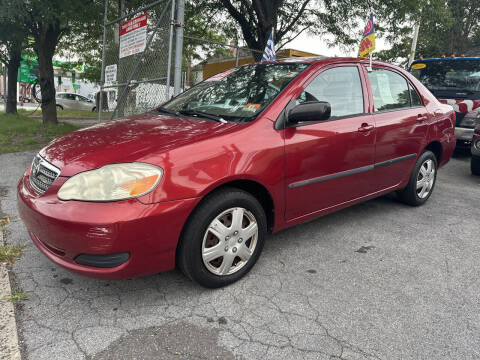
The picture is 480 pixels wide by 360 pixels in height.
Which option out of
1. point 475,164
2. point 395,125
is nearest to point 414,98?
point 395,125

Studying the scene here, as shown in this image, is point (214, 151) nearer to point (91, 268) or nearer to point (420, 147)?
point (91, 268)

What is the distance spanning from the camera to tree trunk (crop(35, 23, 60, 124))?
34.1ft

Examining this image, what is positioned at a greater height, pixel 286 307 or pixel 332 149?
pixel 332 149

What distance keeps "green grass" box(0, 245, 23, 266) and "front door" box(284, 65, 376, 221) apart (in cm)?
211

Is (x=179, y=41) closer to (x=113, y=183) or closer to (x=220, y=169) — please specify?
(x=220, y=169)

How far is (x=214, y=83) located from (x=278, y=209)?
1.50 m

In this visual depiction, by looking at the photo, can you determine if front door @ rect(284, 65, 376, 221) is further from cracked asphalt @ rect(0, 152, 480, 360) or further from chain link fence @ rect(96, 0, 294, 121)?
chain link fence @ rect(96, 0, 294, 121)

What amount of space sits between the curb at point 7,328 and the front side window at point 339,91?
7.82 ft

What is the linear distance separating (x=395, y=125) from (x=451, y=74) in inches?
224

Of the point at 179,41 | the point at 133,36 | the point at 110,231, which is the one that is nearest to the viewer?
the point at 110,231

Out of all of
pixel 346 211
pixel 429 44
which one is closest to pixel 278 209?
pixel 346 211

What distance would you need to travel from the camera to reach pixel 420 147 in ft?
13.3

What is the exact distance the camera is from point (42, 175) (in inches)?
96.3

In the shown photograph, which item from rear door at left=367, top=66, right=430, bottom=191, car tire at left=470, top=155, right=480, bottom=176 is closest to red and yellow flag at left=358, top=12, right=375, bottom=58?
rear door at left=367, top=66, right=430, bottom=191
